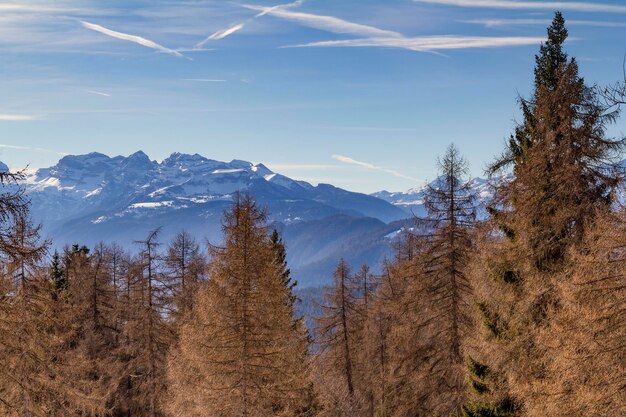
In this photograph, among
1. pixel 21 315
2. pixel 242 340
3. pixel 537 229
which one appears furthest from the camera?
pixel 242 340

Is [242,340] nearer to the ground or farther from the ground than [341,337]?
farther from the ground

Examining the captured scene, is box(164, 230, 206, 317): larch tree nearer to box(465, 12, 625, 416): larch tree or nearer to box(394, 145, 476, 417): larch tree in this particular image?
box(394, 145, 476, 417): larch tree

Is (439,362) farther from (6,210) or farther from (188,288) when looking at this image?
(188,288)

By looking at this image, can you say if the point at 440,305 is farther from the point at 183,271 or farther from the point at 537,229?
the point at 183,271

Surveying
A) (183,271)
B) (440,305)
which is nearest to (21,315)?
A: (440,305)

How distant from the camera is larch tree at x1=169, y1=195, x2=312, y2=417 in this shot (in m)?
19.8

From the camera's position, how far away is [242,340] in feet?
65.2

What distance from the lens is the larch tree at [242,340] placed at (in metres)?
19.8

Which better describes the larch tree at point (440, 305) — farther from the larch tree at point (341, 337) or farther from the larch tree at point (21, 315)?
the larch tree at point (341, 337)

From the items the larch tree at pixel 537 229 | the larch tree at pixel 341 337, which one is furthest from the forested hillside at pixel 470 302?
the larch tree at pixel 341 337

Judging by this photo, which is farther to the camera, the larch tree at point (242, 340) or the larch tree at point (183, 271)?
the larch tree at point (183, 271)

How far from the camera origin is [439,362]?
22.9m

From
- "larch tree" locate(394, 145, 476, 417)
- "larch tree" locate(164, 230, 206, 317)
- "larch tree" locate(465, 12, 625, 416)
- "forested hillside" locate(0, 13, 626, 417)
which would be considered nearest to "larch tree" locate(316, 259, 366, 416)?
"larch tree" locate(164, 230, 206, 317)

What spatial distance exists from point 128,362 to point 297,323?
1094cm
